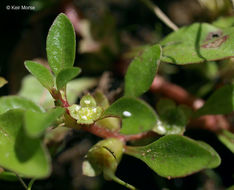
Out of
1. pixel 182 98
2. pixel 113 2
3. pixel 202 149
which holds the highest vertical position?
pixel 113 2

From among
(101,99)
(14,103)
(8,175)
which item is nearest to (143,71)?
(101,99)

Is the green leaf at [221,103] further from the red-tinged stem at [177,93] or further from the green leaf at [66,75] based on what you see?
the green leaf at [66,75]

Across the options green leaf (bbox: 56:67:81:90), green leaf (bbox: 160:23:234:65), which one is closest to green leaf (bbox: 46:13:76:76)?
green leaf (bbox: 56:67:81:90)

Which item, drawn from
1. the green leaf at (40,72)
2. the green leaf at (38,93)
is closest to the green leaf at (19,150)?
the green leaf at (40,72)

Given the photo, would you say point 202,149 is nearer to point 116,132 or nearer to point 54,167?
point 116,132

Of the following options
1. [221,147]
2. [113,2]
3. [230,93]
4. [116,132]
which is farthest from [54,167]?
[113,2]

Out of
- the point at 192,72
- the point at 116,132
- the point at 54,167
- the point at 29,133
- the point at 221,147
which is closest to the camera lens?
the point at 29,133

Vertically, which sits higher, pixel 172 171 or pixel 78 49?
pixel 78 49

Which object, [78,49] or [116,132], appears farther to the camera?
[78,49]
